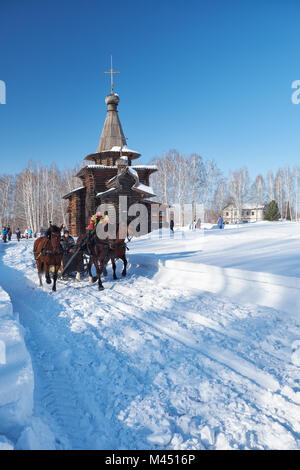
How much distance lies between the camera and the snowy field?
2568mm

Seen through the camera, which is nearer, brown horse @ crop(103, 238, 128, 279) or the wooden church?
brown horse @ crop(103, 238, 128, 279)

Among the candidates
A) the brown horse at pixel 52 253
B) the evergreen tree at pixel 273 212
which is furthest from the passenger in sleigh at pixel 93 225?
the evergreen tree at pixel 273 212

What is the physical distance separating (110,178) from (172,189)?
18345 mm

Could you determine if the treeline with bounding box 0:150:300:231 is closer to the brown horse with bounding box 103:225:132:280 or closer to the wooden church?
the wooden church

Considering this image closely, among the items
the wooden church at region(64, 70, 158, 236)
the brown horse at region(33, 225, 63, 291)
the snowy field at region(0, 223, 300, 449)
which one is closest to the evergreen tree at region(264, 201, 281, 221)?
the wooden church at region(64, 70, 158, 236)

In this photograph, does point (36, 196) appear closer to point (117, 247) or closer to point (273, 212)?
point (273, 212)

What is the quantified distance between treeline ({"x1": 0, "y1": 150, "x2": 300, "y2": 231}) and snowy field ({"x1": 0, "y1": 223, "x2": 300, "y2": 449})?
3495 centimetres

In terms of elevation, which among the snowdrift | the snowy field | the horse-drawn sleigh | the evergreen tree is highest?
the evergreen tree

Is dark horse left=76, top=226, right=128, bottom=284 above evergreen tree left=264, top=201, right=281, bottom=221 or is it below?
below

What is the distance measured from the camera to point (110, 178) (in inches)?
1036

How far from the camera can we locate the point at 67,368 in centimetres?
376

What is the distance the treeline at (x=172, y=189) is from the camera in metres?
42.8

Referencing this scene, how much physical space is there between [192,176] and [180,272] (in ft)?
117
